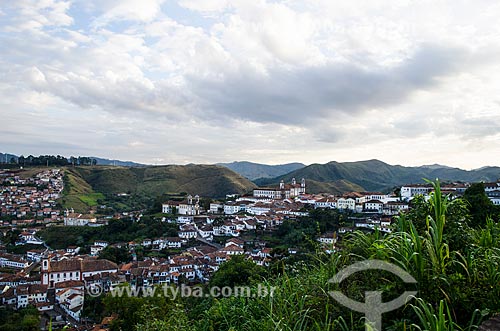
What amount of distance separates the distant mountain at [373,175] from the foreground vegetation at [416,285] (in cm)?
8504

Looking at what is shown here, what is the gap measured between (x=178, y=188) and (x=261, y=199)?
100ft

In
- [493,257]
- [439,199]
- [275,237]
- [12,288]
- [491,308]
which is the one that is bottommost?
[12,288]

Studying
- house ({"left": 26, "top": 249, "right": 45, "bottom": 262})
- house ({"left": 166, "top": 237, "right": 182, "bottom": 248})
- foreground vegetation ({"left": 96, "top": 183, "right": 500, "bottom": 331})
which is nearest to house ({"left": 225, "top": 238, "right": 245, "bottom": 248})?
house ({"left": 166, "top": 237, "right": 182, "bottom": 248})

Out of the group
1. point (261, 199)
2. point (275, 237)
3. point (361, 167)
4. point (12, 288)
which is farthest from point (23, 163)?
point (361, 167)

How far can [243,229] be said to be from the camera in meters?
40.1

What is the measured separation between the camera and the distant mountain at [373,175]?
356ft

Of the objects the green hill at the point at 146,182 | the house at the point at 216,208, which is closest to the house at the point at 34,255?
the house at the point at 216,208

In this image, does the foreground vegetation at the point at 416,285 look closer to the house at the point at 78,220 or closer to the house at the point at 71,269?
the house at the point at 71,269

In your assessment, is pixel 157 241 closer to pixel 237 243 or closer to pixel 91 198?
pixel 237 243

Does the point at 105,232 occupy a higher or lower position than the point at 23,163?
lower

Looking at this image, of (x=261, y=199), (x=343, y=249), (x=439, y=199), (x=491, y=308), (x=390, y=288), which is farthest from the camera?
(x=261, y=199)

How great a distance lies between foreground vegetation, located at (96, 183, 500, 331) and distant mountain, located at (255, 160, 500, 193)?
85040 millimetres

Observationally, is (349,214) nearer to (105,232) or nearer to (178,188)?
(105,232)

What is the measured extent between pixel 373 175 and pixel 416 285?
143 meters
